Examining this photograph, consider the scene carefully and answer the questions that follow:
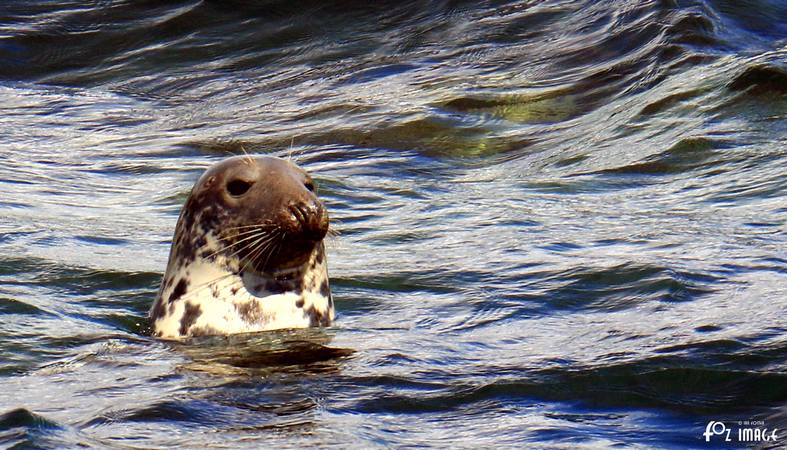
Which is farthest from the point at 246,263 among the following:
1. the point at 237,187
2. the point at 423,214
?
the point at 423,214

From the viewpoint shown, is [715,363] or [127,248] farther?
[127,248]

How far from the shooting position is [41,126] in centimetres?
1378

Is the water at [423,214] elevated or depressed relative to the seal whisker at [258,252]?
depressed

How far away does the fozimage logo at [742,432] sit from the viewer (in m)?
4.80

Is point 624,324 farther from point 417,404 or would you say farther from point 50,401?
point 50,401

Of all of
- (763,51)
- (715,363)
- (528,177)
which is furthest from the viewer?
(763,51)

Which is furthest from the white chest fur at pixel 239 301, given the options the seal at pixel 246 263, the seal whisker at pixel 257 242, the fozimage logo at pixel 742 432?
the fozimage logo at pixel 742 432

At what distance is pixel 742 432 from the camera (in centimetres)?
488

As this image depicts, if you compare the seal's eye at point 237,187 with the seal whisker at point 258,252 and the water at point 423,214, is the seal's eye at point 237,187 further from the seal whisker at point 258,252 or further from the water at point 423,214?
the water at point 423,214

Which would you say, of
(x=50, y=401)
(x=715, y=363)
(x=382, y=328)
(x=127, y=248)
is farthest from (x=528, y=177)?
(x=50, y=401)

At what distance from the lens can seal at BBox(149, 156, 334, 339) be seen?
6.63 m

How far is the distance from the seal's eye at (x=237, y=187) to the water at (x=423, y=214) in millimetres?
691

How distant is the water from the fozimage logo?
4 cm

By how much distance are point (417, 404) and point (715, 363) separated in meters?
1.19
